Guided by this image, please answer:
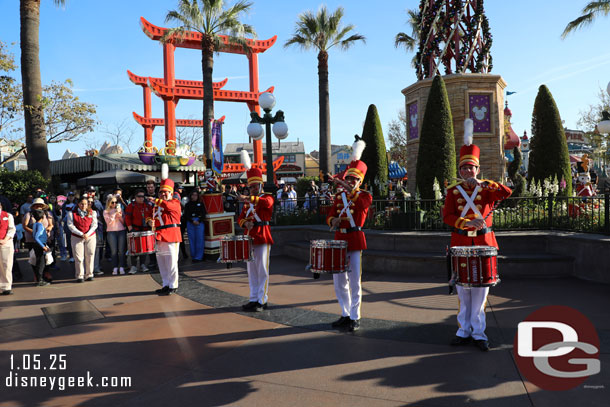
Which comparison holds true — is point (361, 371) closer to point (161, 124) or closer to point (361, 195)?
point (361, 195)

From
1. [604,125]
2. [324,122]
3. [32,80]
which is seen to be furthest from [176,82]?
[604,125]

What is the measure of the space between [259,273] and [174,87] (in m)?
27.5

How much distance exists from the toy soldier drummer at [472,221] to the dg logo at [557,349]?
1.67 ft

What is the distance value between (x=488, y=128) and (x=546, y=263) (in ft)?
22.5

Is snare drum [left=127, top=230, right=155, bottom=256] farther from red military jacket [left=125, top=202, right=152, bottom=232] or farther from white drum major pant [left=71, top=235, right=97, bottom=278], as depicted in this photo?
white drum major pant [left=71, top=235, right=97, bottom=278]

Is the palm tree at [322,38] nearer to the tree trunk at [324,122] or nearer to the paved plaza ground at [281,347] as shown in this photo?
the tree trunk at [324,122]

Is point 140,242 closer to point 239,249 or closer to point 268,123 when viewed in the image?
point 239,249

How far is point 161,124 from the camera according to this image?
114 ft

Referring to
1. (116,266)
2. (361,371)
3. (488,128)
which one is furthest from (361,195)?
(488,128)

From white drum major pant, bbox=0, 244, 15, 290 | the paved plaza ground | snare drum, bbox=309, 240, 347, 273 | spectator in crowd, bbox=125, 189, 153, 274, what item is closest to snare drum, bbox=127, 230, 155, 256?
the paved plaza ground

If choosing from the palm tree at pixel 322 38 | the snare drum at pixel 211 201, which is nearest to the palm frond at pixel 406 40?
the palm tree at pixel 322 38

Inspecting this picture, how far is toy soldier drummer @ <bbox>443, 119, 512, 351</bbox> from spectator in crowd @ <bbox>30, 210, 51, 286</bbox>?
7985mm

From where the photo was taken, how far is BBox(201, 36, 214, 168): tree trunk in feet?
65.8

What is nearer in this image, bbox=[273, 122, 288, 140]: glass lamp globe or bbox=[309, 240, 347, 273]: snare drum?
bbox=[309, 240, 347, 273]: snare drum
